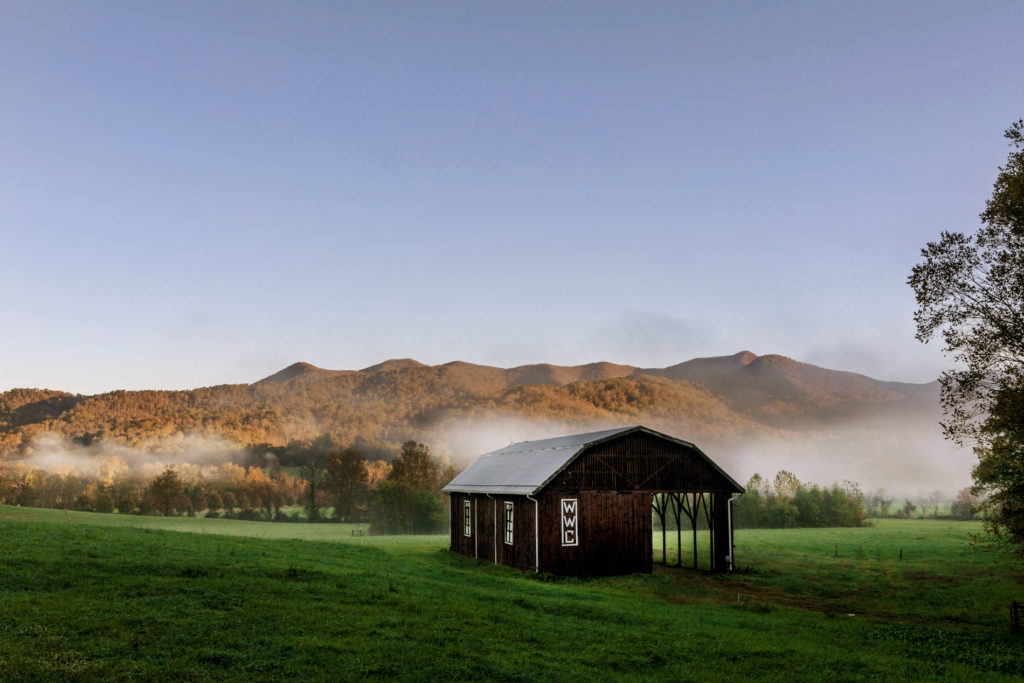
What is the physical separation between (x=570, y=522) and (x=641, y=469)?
4.34 m

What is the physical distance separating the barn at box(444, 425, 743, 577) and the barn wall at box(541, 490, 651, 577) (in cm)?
4

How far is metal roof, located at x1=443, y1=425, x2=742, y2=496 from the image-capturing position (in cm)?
3073

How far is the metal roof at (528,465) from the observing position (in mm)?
30734

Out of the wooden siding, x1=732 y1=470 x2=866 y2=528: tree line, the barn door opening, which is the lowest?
x1=732 y1=470 x2=866 y2=528: tree line

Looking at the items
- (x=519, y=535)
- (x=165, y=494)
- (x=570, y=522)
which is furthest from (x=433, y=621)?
(x=165, y=494)

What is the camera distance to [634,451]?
32.2 m

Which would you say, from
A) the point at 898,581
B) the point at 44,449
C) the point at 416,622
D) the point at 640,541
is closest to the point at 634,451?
the point at 640,541

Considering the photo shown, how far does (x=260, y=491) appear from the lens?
354ft

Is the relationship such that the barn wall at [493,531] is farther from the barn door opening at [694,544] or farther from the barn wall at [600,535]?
the barn door opening at [694,544]

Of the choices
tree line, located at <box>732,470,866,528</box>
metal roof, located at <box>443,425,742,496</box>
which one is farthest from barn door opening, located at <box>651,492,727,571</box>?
tree line, located at <box>732,470,866,528</box>

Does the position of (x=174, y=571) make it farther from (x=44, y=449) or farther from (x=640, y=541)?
(x=44, y=449)

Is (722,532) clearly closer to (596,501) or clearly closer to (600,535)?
(600,535)

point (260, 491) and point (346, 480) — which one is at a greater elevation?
point (346, 480)

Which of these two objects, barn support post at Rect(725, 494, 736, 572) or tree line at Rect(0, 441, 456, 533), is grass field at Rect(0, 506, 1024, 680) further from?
tree line at Rect(0, 441, 456, 533)
